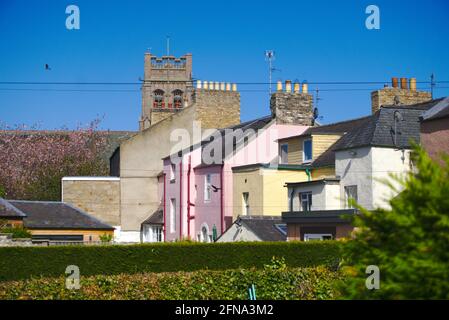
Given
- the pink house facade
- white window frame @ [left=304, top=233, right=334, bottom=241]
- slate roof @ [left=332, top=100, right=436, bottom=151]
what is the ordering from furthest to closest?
the pink house facade → slate roof @ [left=332, top=100, right=436, bottom=151] → white window frame @ [left=304, top=233, right=334, bottom=241]

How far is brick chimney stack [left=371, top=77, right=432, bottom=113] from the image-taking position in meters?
45.2

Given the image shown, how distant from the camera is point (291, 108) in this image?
49438 mm

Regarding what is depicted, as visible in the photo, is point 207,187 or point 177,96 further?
point 177,96

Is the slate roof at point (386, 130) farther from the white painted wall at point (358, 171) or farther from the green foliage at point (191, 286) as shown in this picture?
the green foliage at point (191, 286)

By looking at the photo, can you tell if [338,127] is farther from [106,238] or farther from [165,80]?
[165,80]

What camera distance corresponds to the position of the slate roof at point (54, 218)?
43.8 meters

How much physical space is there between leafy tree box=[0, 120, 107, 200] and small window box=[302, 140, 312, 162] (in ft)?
103

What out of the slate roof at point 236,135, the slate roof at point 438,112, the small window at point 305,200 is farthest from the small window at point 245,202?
the slate roof at point 438,112

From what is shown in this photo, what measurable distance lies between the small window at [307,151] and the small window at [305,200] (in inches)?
208

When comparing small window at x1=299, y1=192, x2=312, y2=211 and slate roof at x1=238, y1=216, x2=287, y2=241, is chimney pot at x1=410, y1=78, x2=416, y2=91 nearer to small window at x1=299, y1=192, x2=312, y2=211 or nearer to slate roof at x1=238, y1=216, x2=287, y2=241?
small window at x1=299, y1=192, x2=312, y2=211

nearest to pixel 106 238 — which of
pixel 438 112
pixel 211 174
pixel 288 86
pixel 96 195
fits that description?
pixel 211 174

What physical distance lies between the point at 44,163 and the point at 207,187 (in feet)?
93.3

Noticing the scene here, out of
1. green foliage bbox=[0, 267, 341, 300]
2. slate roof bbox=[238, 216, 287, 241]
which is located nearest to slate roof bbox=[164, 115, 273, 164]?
slate roof bbox=[238, 216, 287, 241]

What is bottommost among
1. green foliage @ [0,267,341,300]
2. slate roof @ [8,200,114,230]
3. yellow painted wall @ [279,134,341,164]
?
green foliage @ [0,267,341,300]
